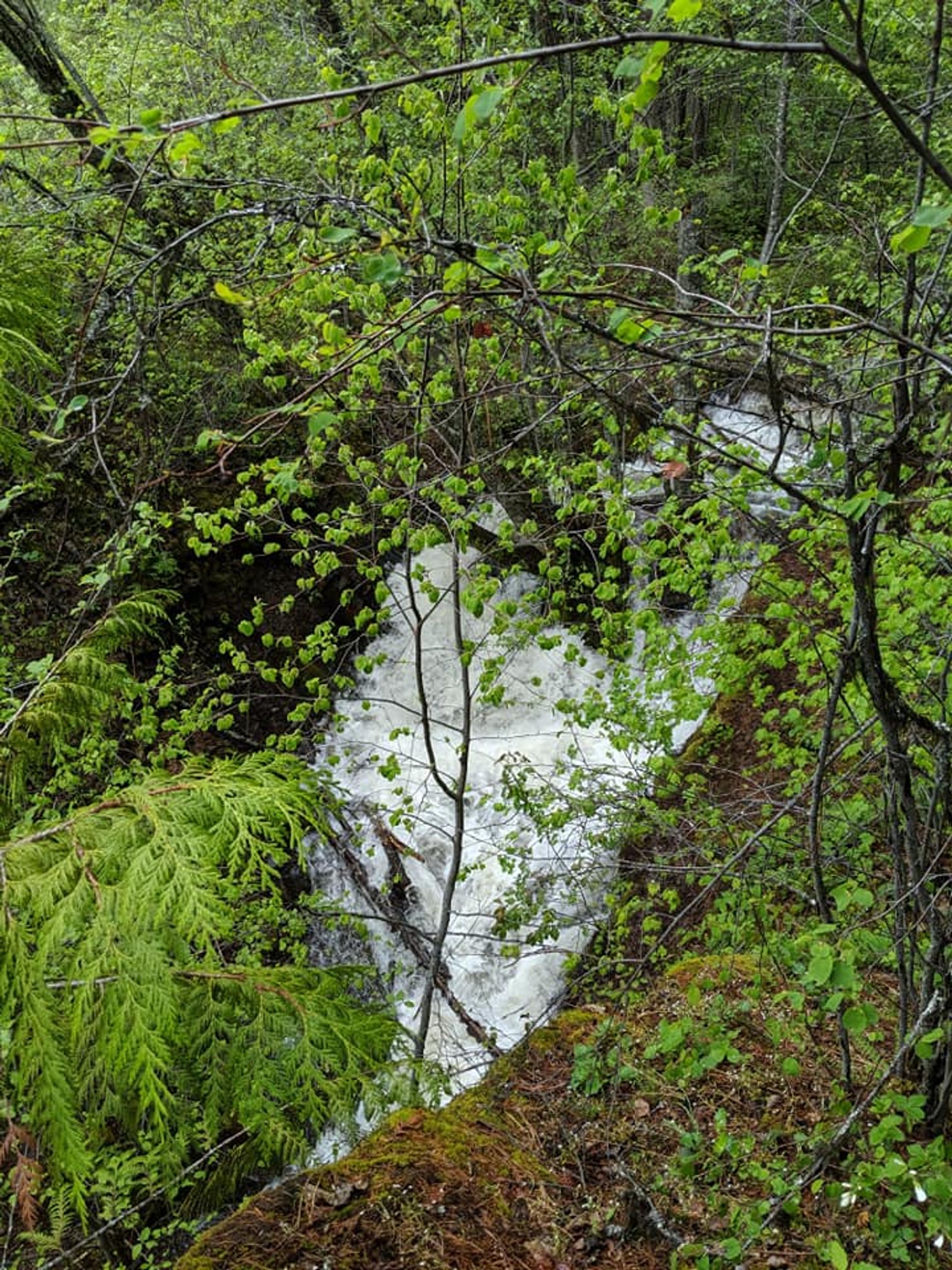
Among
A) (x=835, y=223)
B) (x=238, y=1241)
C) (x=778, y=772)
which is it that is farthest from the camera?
(x=835, y=223)

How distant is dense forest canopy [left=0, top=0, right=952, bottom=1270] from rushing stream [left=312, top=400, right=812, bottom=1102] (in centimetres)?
26

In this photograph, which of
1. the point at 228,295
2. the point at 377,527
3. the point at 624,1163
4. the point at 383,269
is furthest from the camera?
the point at 377,527

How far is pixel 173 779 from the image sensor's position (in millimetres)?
2510

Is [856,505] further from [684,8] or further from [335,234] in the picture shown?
[335,234]

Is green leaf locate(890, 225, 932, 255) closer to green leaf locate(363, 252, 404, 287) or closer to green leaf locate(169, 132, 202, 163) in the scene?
green leaf locate(363, 252, 404, 287)

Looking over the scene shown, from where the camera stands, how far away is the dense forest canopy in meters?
1.82

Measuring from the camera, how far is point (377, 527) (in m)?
4.23

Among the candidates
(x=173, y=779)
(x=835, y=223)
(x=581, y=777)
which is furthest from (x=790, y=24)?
(x=173, y=779)

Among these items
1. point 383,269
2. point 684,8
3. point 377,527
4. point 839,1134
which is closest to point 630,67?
point 684,8

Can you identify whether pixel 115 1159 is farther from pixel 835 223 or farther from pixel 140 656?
pixel 835 223

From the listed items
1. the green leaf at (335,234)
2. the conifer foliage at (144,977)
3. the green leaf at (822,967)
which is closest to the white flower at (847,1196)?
the green leaf at (822,967)

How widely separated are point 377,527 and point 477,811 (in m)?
3.77

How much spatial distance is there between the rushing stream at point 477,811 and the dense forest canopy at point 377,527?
0.26m

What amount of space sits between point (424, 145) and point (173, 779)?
633 cm
